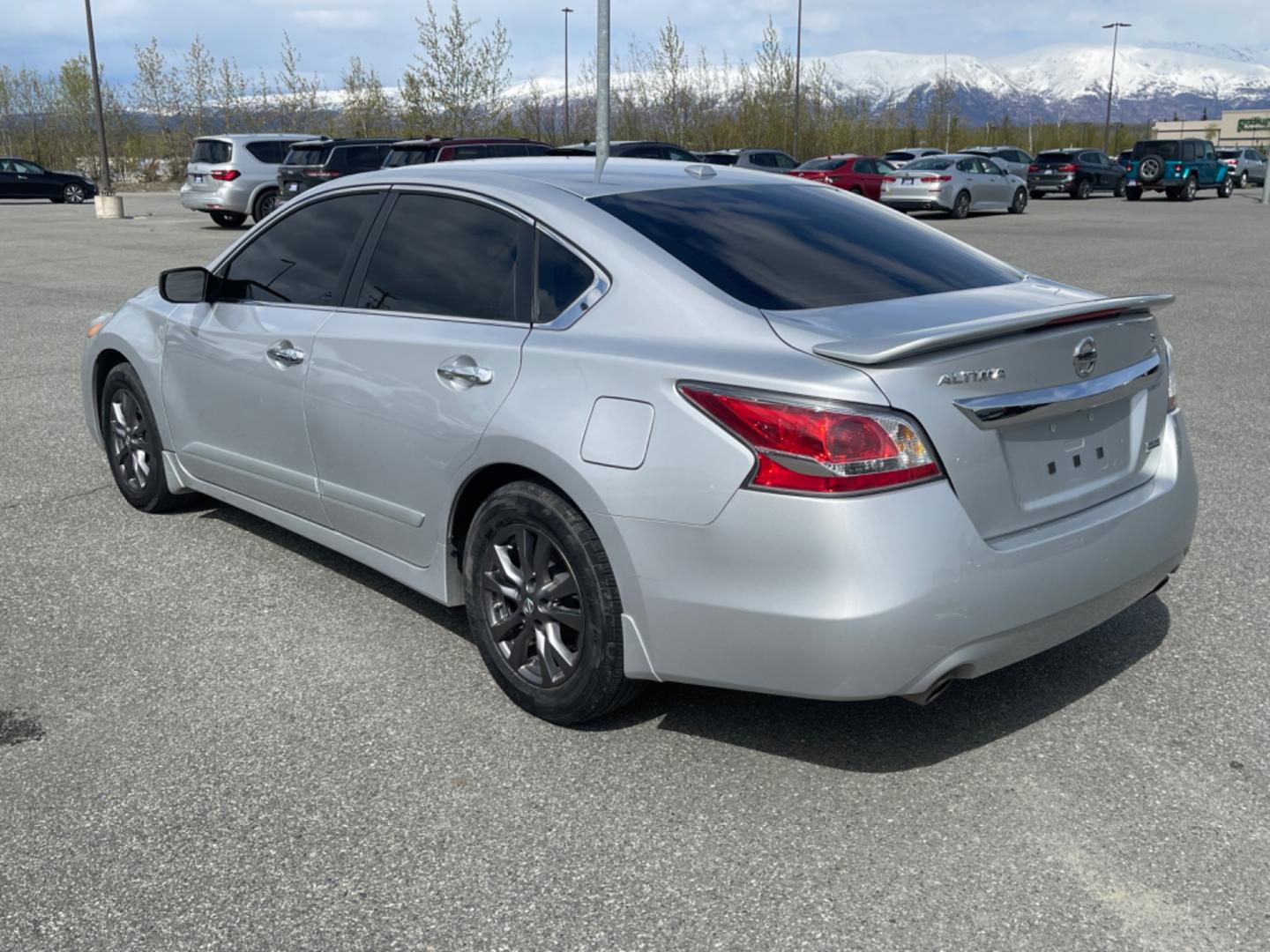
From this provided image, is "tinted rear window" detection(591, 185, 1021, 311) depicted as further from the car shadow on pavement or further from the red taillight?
the car shadow on pavement

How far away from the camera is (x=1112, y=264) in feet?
56.9

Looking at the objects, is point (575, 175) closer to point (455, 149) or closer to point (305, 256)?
point (305, 256)

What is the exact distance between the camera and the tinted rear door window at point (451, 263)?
12.3 feet

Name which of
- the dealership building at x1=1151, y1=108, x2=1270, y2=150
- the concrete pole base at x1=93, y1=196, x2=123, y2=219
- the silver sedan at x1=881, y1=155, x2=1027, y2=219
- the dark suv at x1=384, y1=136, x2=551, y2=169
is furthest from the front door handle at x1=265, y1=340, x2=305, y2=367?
the dealership building at x1=1151, y1=108, x2=1270, y2=150

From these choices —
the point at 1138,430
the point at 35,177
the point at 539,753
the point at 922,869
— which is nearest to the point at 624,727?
the point at 539,753

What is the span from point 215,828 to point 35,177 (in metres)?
41.0

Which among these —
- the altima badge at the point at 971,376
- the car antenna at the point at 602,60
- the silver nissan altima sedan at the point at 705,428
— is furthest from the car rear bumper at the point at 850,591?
the car antenna at the point at 602,60

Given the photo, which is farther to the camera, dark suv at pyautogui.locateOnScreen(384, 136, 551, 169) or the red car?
the red car

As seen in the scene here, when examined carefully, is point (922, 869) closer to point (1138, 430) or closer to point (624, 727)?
point (624, 727)

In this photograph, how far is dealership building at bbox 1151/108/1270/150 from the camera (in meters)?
120

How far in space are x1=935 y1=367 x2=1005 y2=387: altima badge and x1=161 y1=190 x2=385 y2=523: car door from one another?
2.26 metres

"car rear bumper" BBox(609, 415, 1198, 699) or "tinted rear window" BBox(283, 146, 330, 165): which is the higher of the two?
"tinted rear window" BBox(283, 146, 330, 165)

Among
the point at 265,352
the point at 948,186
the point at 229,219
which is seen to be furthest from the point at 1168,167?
the point at 265,352

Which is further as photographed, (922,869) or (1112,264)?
(1112,264)
